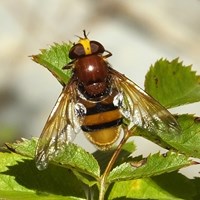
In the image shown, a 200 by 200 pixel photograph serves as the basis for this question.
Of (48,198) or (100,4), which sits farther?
(100,4)

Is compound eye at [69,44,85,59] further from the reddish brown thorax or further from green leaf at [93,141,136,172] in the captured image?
green leaf at [93,141,136,172]

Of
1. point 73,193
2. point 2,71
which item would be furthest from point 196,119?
point 2,71

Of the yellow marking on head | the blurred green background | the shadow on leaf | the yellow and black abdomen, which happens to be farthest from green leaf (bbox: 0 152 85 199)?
the blurred green background

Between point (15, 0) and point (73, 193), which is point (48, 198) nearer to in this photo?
point (73, 193)

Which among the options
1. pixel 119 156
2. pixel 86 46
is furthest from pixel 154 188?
pixel 86 46

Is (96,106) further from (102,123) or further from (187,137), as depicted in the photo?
(187,137)

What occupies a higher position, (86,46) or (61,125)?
(86,46)
